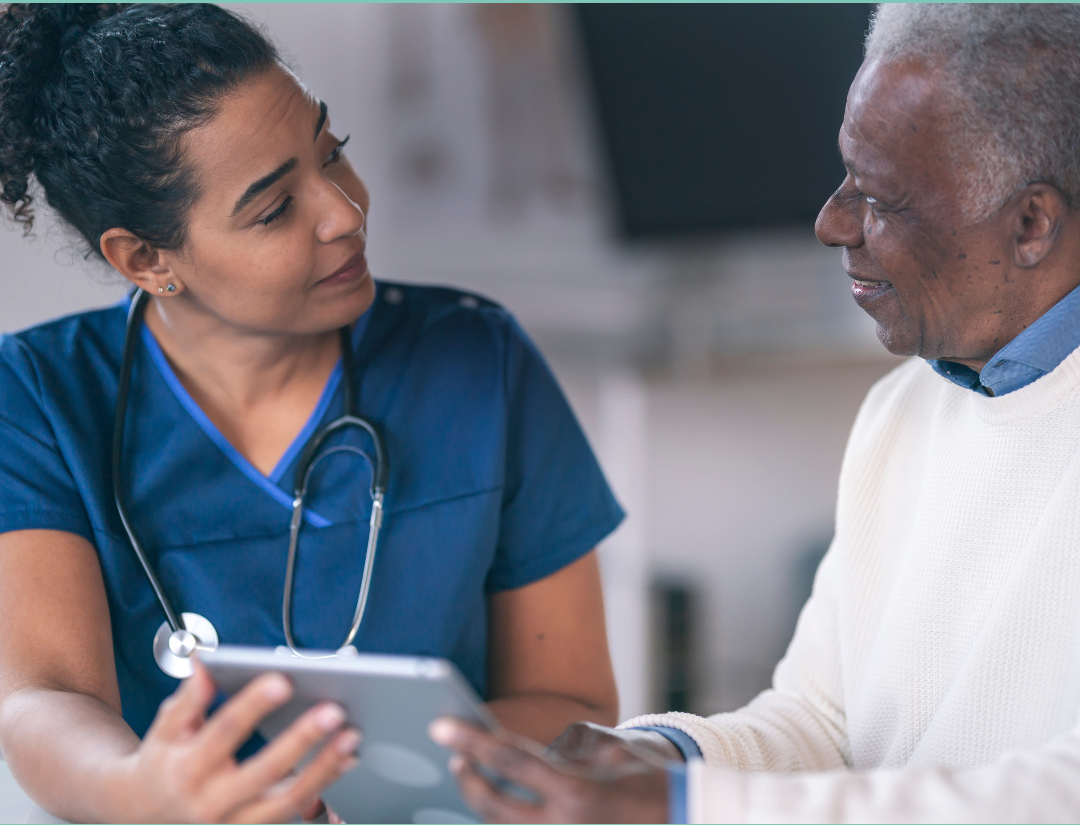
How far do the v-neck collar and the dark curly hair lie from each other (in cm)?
15

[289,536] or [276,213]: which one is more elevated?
[276,213]

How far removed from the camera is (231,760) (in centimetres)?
65

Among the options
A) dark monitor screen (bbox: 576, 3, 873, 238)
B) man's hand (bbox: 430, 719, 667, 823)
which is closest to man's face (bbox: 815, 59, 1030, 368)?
man's hand (bbox: 430, 719, 667, 823)

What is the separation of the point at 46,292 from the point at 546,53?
1.91m

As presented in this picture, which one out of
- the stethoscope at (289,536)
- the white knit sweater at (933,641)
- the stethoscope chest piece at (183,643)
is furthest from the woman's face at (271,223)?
the white knit sweater at (933,641)

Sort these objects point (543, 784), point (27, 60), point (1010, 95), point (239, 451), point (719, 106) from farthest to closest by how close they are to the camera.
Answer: point (719, 106) < point (239, 451) < point (27, 60) < point (1010, 95) < point (543, 784)

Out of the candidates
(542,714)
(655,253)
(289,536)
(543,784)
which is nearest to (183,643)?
(289,536)

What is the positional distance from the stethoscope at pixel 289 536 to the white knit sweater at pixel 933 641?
0.35 metres

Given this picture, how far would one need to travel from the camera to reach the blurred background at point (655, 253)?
282 cm

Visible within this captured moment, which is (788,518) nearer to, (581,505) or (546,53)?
(546,53)

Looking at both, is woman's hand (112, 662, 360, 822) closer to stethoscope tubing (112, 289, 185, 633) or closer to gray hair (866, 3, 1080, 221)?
stethoscope tubing (112, 289, 185, 633)

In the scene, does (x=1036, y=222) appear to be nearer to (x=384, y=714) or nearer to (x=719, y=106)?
(x=384, y=714)

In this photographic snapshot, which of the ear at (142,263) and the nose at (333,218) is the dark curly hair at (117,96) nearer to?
the ear at (142,263)

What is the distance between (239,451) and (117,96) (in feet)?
1.29
